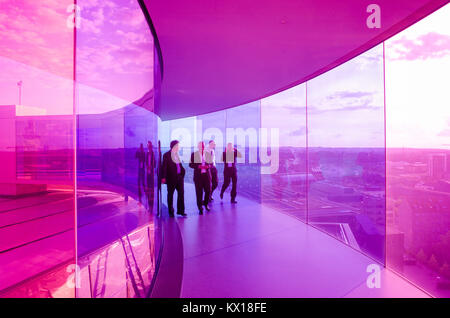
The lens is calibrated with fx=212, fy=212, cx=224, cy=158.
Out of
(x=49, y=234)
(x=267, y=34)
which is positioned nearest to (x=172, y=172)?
(x=49, y=234)

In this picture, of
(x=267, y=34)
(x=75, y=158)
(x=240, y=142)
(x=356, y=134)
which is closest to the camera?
(x=75, y=158)

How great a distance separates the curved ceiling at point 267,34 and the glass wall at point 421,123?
0.98ft

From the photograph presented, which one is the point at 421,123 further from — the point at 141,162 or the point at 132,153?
the point at 132,153

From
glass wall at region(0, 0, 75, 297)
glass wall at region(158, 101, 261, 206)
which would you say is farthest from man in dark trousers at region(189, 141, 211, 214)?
glass wall at region(0, 0, 75, 297)

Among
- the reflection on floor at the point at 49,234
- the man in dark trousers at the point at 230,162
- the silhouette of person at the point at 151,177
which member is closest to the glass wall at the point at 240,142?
the man in dark trousers at the point at 230,162

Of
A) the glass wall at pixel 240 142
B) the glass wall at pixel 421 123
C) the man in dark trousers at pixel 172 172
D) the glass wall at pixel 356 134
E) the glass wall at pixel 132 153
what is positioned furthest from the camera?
the glass wall at pixel 240 142

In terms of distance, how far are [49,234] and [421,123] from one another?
6197mm

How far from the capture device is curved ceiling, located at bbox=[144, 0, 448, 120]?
2.57m

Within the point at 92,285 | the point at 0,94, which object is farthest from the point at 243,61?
the point at 0,94

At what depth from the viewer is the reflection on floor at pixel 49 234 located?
2.54 m

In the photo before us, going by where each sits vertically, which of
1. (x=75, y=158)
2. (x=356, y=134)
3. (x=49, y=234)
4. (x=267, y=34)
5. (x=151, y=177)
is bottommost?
(x=49, y=234)

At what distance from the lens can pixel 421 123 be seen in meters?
2.72

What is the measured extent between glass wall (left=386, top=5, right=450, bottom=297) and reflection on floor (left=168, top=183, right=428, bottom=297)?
391 mm

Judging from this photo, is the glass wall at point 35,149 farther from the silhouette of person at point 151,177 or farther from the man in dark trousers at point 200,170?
the man in dark trousers at point 200,170
